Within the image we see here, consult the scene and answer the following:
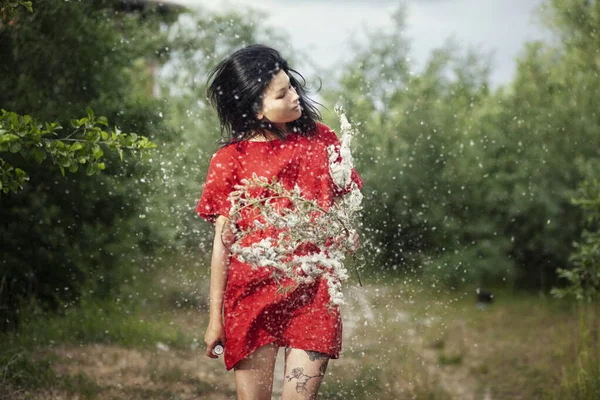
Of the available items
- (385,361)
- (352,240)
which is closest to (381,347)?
(385,361)

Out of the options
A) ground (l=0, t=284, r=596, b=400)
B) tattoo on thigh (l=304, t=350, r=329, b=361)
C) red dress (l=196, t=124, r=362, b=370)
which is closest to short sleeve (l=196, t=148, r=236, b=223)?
red dress (l=196, t=124, r=362, b=370)

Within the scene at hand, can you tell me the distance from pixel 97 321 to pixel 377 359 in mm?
2229

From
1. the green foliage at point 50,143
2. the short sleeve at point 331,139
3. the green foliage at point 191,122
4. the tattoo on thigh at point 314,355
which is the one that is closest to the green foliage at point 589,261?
the green foliage at point 191,122

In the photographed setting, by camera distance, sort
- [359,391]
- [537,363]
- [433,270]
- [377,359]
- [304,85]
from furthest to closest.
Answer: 1. [433,270]
2. [537,363]
3. [377,359]
4. [359,391]
5. [304,85]

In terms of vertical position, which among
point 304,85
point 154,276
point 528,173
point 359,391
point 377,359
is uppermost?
point 528,173

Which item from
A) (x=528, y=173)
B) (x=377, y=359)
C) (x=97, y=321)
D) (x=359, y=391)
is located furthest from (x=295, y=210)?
(x=528, y=173)

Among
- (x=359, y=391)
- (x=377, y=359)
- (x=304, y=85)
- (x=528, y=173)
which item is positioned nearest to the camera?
(x=304, y=85)

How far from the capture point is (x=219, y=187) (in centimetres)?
313

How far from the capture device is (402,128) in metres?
7.21

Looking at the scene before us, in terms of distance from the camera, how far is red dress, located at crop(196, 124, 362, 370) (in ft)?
9.84

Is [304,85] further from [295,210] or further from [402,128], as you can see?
[402,128]

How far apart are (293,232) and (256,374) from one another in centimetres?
60

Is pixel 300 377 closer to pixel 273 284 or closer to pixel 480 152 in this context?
pixel 273 284

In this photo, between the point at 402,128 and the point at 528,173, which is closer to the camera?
the point at 402,128
